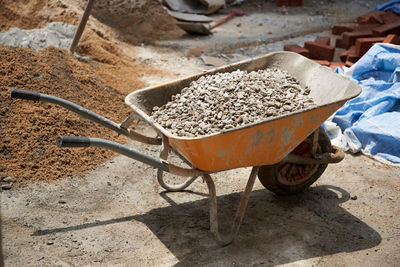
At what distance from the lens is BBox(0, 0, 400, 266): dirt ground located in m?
3.45

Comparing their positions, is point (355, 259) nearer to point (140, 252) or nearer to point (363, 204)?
point (363, 204)

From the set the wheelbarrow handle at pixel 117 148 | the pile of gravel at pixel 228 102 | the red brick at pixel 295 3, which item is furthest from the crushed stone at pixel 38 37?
the red brick at pixel 295 3

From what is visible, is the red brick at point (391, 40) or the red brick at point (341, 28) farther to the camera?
the red brick at point (341, 28)

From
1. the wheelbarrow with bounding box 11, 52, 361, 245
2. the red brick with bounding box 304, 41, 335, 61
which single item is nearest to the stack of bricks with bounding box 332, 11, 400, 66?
the red brick with bounding box 304, 41, 335, 61

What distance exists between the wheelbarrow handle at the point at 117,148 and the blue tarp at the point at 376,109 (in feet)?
7.65

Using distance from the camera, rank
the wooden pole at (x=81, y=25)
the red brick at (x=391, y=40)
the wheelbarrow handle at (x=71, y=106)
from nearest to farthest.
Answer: the wheelbarrow handle at (x=71, y=106) < the wooden pole at (x=81, y=25) < the red brick at (x=391, y=40)

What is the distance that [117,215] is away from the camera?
12.8ft

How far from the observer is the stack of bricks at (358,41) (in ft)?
21.3

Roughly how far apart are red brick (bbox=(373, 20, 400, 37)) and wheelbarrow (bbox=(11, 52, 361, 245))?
3536 mm

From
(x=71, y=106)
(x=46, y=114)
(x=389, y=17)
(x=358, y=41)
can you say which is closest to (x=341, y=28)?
(x=389, y=17)

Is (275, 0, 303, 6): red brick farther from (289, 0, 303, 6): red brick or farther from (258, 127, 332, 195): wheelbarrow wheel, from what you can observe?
(258, 127, 332, 195): wheelbarrow wheel

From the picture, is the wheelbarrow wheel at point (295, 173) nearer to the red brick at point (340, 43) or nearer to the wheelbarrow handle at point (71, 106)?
the wheelbarrow handle at point (71, 106)

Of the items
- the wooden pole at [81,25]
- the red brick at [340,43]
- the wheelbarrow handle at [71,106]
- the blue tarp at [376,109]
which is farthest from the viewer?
the red brick at [340,43]

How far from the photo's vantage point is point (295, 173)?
4.09 meters
